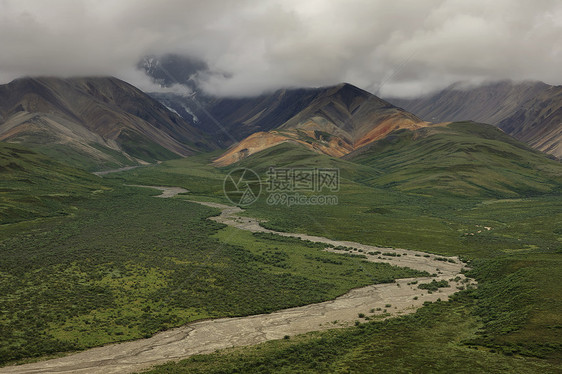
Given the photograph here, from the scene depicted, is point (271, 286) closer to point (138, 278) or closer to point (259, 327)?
point (259, 327)

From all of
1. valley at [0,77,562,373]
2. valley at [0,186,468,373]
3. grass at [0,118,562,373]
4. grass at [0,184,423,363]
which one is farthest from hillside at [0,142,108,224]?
valley at [0,186,468,373]

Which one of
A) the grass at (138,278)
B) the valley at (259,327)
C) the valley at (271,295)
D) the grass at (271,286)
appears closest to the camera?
the grass at (271,286)

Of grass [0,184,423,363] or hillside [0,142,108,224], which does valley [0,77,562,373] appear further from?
hillside [0,142,108,224]

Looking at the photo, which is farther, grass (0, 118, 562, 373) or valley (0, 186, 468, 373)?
valley (0, 186, 468, 373)

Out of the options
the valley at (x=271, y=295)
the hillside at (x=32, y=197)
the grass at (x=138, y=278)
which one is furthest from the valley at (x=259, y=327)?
the hillside at (x=32, y=197)

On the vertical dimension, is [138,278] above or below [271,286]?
above

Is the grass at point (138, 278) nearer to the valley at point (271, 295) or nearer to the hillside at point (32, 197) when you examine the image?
the valley at point (271, 295)

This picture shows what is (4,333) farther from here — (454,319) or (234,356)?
(454,319)

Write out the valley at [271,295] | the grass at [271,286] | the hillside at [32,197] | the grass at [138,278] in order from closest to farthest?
the grass at [271,286]
the valley at [271,295]
the grass at [138,278]
the hillside at [32,197]

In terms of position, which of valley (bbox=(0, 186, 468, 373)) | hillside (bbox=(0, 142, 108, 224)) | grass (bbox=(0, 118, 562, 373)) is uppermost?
hillside (bbox=(0, 142, 108, 224))

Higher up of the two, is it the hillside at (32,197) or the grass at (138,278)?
the hillside at (32,197)

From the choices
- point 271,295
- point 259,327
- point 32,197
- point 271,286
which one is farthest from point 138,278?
point 32,197

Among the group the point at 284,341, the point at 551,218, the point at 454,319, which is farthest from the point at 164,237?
the point at 551,218
